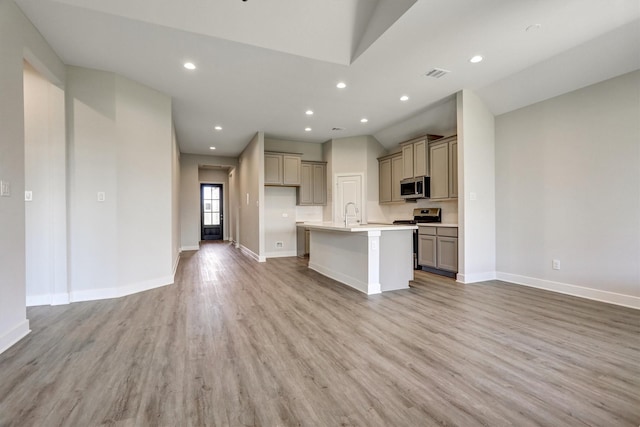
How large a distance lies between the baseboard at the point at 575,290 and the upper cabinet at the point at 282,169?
466 cm

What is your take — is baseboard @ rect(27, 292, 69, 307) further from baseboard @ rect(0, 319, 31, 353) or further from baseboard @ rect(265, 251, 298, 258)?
baseboard @ rect(265, 251, 298, 258)

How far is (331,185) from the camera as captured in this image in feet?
23.8

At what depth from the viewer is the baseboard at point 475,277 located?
14.5 ft

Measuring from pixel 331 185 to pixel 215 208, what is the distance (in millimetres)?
6147

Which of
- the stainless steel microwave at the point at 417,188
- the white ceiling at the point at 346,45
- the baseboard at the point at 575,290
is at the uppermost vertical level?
the white ceiling at the point at 346,45

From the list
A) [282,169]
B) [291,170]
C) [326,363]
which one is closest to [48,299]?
[326,363]

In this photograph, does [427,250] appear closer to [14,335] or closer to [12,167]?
[14,335]

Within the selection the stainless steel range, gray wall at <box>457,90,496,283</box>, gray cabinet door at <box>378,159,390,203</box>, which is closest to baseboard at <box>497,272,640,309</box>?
gray wall at <box>457,90,496,283</box>

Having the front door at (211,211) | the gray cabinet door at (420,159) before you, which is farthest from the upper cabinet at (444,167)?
the front door at (211,211)

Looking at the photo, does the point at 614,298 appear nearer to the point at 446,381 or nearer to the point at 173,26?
the point at 446,381

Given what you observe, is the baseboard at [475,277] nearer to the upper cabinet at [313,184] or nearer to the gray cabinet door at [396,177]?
the gray cabinet door at [396,177]

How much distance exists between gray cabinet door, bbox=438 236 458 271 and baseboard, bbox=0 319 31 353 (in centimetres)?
524

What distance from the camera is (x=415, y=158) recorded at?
579cm

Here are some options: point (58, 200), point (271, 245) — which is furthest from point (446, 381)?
point (271, 245)
